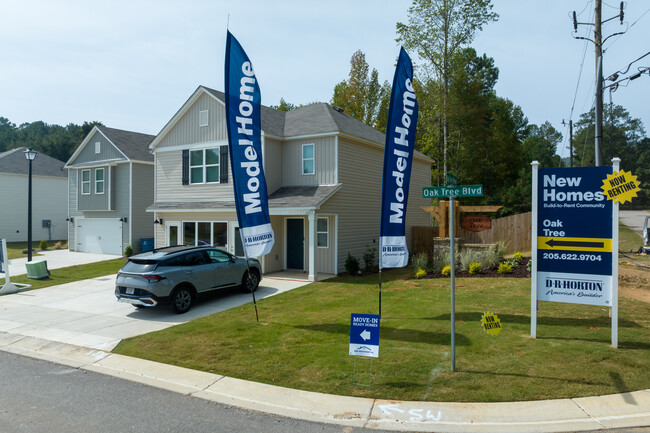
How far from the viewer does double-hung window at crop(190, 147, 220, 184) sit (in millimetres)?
19016

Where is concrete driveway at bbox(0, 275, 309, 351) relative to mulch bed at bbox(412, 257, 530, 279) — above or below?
below

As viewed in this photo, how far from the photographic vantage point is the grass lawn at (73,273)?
16.3 m

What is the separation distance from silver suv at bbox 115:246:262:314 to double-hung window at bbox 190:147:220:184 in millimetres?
7385

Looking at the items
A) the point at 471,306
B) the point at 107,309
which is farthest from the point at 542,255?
the point at 107,309

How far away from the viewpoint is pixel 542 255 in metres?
7.66

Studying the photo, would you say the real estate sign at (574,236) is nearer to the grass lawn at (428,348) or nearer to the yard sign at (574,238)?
the yard sign at (574,238)

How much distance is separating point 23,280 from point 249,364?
47.2ft

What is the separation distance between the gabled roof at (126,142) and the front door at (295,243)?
1273 centimetres

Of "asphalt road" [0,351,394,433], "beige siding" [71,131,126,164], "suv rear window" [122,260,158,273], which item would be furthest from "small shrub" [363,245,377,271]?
"beige siding" [71,131,126,164]

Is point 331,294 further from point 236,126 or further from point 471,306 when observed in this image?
point 236,126

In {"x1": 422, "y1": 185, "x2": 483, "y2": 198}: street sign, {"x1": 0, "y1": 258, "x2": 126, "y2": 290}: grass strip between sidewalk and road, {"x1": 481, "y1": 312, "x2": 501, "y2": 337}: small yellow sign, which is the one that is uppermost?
{"x1": 422, "y1": 185, "x2": 483, "y2": 198}: street sign

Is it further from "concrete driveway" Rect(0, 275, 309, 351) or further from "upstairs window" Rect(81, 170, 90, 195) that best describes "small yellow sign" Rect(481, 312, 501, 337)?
"upstairs window" Rect(81, 170, 90, 195)

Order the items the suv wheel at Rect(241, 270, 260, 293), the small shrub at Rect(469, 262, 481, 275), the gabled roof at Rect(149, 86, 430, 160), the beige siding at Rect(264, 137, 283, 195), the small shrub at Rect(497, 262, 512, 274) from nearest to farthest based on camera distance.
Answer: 1. the suv wheel at Rect(241, 270, 260, 293)
2. the small shrub at Rect(497, 262, 512, 274)
3. the small shrub at Rect(469, 262, 481, 275)
4. the beige siding at Rect(264, 137, 283, 195)
5. the gabled roof at Rect(149, 86, 430, 160)

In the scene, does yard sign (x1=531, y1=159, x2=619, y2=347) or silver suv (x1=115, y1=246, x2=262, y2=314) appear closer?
yard sign (x1=531, y1=159, x2=619, y2=347)
